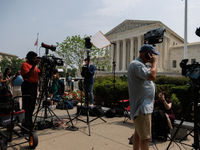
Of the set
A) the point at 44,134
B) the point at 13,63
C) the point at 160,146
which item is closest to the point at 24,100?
the point at 44,134

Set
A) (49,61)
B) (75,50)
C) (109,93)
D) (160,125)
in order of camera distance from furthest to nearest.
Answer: (75,50), (109,93), (49,61), (160,125)

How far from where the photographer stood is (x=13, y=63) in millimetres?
73750

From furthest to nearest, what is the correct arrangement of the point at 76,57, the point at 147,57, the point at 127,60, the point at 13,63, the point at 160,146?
1. the point at 13,63
2. the point at 127,60
3. the point at 76,57
4. the point at 160,146
5. the point at 147,57

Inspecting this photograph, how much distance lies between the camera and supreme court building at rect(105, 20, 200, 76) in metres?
40.0

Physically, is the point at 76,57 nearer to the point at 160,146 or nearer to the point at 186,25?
the point at 186,25

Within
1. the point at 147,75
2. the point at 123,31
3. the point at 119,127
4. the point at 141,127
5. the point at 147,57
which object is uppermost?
the point at 123,31

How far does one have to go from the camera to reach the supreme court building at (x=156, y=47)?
131 feet

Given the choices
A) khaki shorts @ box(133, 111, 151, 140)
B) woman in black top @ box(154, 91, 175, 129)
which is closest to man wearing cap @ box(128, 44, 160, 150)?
khaki shorts @ box(133, 111, 151, 140)

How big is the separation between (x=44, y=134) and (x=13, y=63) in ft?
272

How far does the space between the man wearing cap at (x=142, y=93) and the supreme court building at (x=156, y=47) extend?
1445 inches

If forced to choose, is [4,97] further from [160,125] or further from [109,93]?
[109,93]

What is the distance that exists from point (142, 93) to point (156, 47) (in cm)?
4158

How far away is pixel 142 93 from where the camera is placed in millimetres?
2086

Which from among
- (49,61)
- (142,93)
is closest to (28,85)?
(49,61)
